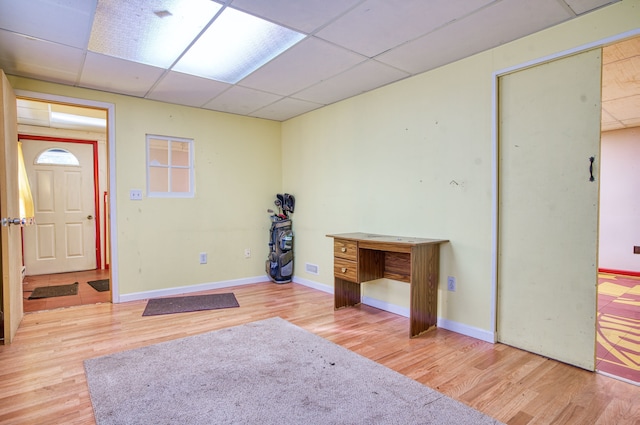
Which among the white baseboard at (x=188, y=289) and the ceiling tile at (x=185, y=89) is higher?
the ceiling tile at (x=185, y=89)

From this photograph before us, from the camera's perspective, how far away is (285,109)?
4410 millimetres

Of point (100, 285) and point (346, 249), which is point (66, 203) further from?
point (346, 249)

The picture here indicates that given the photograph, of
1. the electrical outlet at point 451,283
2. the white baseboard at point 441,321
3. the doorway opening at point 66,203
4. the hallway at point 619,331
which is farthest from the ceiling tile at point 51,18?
the hallway at point 619,331

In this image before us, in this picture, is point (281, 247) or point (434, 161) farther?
point (281, 247)

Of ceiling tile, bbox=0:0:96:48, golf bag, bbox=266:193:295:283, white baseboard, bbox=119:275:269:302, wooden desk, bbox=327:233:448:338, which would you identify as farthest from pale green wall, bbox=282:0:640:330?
ceiling tile, bbox=0:0:96:48

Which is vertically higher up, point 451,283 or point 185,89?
point 185,89

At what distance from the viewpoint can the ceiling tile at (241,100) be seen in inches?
147

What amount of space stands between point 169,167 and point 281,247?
1.79 meters

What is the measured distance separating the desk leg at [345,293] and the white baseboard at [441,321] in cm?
13

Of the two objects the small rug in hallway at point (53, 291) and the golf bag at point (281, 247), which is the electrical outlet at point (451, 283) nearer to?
the golf bag at point (281, 247)

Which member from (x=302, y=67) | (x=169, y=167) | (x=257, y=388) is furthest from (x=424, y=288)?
(x=169, y=167)

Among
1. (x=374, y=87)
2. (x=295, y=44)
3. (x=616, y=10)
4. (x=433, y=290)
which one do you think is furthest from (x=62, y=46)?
Answer: (x=616, y=10)

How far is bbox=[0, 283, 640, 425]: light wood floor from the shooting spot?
1787mm

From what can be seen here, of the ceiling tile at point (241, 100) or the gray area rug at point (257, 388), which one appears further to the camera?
the ceiling tile at point (241, 100)
